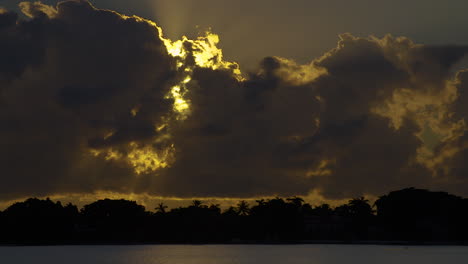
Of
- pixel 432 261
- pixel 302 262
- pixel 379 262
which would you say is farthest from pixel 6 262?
pixel 432 261

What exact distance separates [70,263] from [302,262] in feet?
150

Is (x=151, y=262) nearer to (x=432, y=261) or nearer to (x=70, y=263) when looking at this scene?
(x=70, y=263)

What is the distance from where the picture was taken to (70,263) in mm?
149250

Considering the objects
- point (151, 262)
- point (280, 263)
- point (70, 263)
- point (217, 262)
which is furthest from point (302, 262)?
point (70, 263)

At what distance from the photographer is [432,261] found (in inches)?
6122

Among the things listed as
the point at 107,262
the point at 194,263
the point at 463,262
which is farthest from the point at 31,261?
the point at 463,262

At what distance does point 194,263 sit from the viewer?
505 feet

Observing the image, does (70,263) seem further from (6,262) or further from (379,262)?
(379,262)

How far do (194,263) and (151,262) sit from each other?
345 inches

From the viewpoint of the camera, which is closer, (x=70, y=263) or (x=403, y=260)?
(x=70, y=263)

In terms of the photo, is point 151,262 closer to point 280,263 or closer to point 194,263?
point 194,263

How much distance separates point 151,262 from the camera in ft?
508

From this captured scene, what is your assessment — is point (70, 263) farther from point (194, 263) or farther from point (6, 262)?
point (194, 263)

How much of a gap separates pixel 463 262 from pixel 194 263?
174ft
